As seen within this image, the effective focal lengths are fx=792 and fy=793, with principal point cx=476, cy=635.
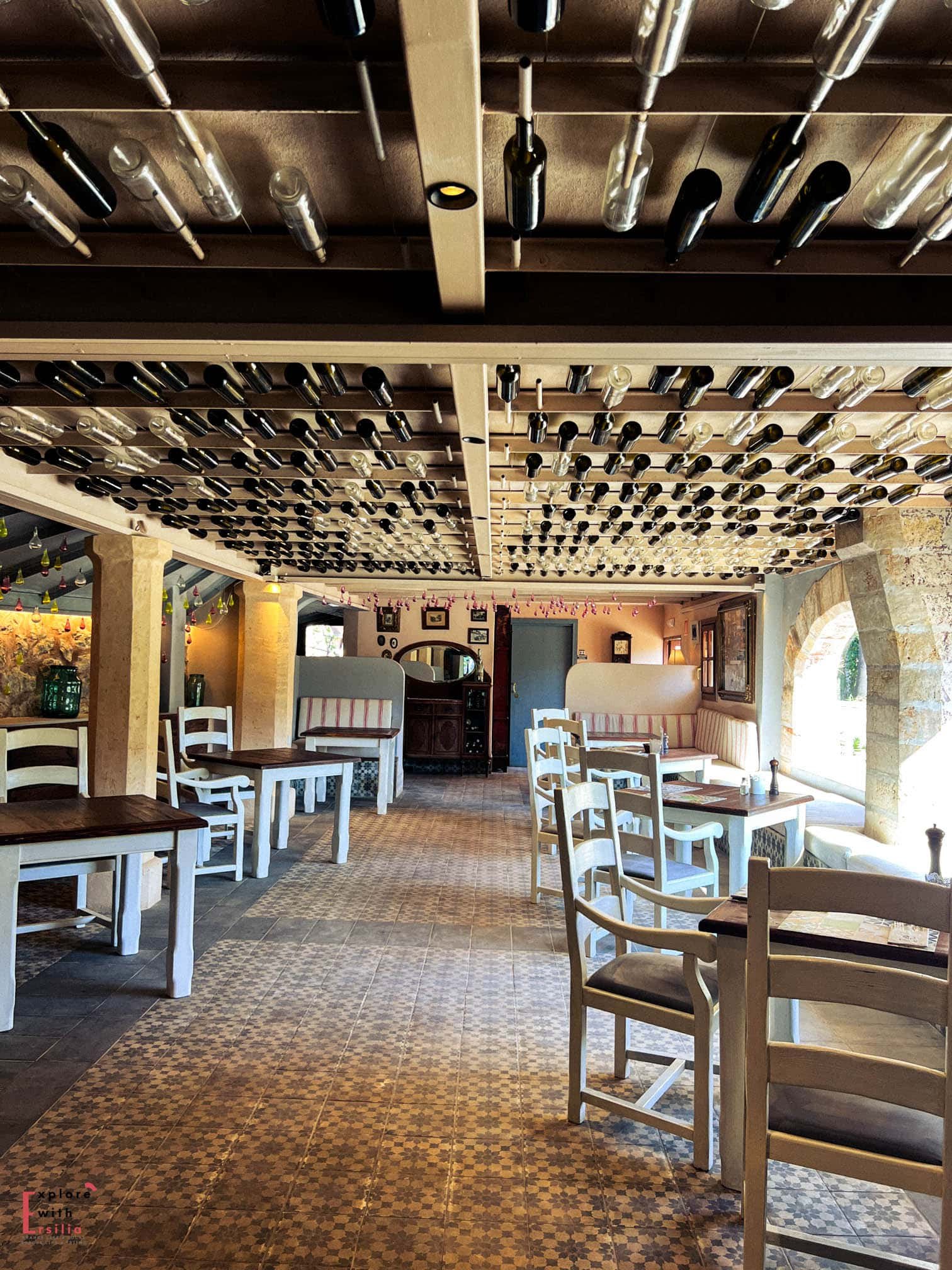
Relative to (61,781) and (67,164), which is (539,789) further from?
(67,164)

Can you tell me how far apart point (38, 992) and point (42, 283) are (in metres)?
3.37

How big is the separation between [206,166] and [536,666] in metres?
12.5

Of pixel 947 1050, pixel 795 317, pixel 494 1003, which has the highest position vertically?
pixel 795 317

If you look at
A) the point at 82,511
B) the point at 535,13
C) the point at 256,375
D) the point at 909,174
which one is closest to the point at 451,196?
the point at 535,13

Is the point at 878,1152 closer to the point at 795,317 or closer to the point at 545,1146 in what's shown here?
the point at 545,1146

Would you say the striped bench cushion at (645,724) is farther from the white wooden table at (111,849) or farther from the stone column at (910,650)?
the white wooden table at (111,849)

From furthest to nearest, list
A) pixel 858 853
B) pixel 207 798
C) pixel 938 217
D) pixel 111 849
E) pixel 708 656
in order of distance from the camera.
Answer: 1. pixel 708 656
2. pixel 207 798
3. pixel 858 853
4. pixel 111 849
5. pixel 938 217

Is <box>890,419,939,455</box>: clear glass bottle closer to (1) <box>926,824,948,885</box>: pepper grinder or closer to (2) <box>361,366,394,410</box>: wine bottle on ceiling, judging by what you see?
(1) <box>926,824,948,885</box>: pepper grinder

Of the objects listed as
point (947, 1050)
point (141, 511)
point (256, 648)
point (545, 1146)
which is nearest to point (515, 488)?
point (141, 511)

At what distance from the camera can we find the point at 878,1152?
1830mm

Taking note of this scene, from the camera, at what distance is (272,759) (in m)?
6.39

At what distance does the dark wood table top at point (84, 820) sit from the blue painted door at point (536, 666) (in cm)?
978

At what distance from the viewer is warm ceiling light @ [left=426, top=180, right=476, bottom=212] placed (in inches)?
62.1

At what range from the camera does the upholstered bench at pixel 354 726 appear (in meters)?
8.98
